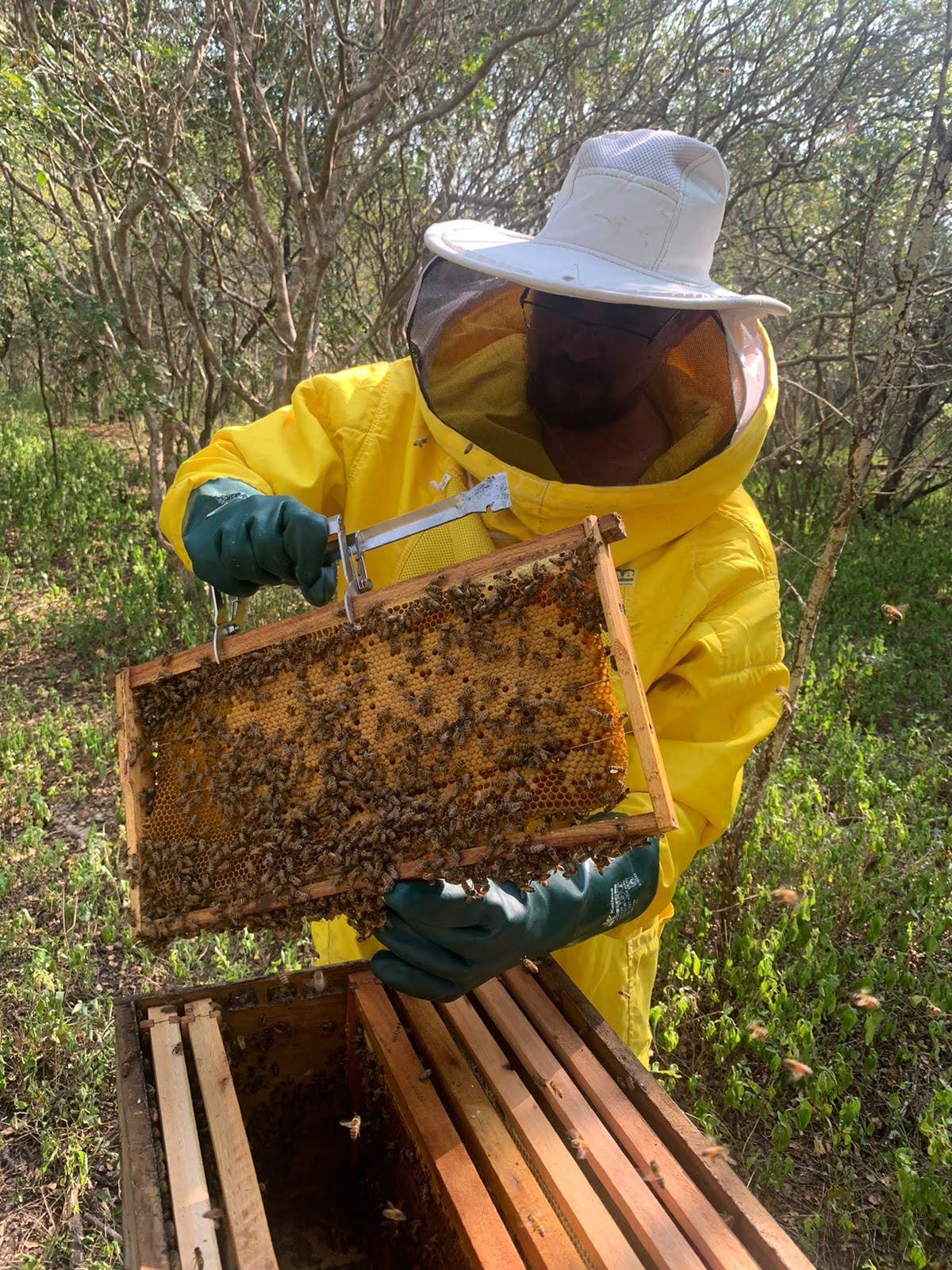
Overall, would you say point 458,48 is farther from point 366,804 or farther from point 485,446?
point 366,804

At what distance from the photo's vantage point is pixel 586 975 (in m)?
2.35

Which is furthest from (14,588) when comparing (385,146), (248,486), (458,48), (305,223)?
(248,486)

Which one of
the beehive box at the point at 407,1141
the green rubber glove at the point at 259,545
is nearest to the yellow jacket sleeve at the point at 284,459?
the green rubber glove at the point at 259,545

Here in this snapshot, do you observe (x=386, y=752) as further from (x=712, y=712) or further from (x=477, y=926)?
(x=712, y=712)

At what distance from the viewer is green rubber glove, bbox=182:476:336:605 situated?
2.01m

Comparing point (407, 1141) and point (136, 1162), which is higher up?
point (136, 1162)

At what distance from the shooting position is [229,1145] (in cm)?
166

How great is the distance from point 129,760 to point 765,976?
114 inches

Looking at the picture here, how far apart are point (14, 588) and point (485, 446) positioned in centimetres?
788

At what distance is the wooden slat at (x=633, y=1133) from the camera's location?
145cm

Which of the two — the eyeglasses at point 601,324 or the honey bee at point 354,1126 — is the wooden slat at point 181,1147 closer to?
the honey bee at point 354,1126

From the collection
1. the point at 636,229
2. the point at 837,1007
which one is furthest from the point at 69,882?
the point at 636,229

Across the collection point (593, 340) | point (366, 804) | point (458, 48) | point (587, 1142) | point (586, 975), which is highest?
point (458, 48)

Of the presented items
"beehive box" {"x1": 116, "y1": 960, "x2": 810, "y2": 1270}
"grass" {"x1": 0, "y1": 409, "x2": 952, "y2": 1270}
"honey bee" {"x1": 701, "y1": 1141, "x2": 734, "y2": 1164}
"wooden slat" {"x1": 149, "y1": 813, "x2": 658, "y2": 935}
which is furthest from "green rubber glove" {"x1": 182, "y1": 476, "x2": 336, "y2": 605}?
"grass" {"x1": 0, "y1": 409, "x2": 952, "y2": 1270}
